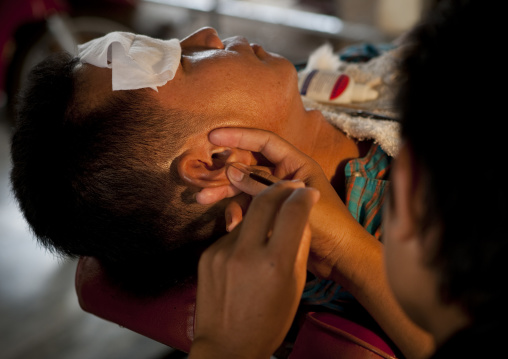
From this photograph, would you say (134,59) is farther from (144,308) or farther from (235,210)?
(144,308)

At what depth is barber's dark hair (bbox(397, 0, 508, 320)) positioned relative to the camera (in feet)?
1.74

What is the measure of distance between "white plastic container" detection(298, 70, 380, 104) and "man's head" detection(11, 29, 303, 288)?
346mm

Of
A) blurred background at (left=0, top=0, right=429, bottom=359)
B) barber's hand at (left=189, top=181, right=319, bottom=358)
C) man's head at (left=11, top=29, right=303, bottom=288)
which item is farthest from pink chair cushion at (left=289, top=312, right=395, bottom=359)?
blurred background at (left=0, top=0, right=429, bottom=359)

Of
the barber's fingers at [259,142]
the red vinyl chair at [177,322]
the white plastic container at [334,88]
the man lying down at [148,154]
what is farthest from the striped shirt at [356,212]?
the white plastic container at [334,88]

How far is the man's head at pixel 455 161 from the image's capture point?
534 millimetres

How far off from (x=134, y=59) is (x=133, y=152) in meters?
0.21

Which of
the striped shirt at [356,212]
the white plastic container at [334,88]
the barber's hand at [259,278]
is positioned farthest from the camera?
the white plastic container at [334,88]

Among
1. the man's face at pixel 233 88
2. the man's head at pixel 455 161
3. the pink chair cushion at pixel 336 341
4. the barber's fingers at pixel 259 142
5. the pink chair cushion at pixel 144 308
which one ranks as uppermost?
the man's head at pixel 455 161

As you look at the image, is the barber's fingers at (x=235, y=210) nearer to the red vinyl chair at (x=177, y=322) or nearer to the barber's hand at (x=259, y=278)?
the barber's hand at (x=259, y=278)

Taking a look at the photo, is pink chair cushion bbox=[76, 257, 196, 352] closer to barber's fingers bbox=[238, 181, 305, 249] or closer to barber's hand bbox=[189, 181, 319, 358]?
barber's hand bbox=[189, 181, 319, 358]

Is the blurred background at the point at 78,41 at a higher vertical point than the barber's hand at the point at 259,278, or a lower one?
→ lower

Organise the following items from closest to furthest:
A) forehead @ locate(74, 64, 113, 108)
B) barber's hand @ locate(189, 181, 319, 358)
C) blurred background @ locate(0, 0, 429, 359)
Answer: barber's hand @ locate(189, 181, 319, 358) → forehead @ locate(74, 64, 113, 108) → blurred background @ locate(0, 0, 429, 359)

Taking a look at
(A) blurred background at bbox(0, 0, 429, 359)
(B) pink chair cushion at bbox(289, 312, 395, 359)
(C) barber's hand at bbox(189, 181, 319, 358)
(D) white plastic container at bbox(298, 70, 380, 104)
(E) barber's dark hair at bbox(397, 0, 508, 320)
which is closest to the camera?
(E) barber's dark hair at bbox(397, 0, 508, 320)

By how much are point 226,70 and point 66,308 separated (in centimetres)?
163
